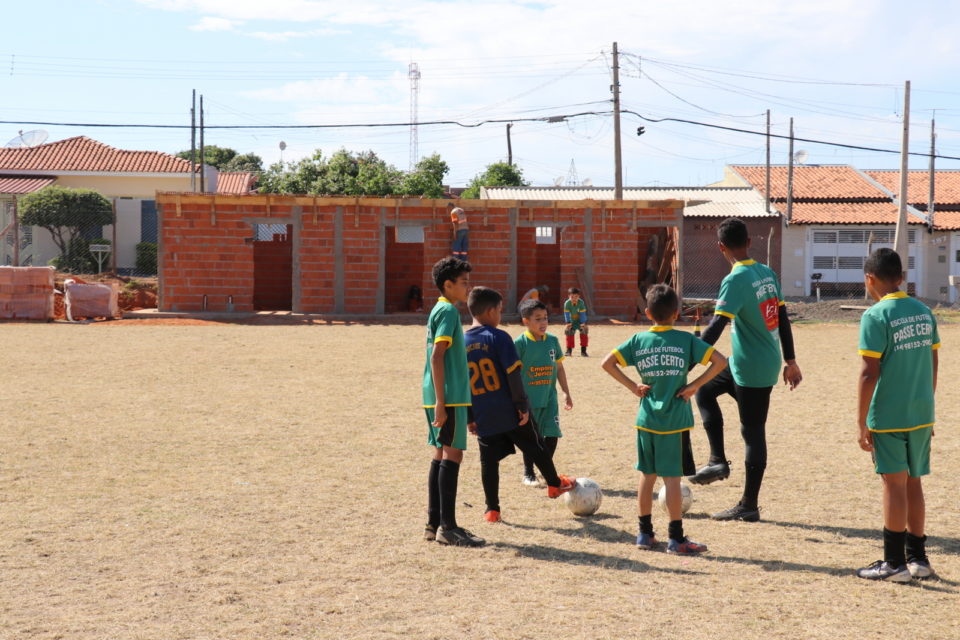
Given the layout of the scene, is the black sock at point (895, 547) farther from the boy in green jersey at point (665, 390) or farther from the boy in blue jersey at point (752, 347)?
the boy in blue jersey at point (752, 347)

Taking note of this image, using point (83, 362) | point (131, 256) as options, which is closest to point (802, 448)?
point (83, 362)

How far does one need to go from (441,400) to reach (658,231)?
80.6 ft

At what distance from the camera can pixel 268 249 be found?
28734 mm

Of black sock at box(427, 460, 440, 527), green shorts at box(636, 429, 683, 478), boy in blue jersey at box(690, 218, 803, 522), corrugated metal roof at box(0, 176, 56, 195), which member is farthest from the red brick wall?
green shorts at box(636, 429, 683, 478)

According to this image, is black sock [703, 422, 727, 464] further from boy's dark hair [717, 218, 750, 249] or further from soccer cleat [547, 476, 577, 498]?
boy's dark hair [717, 218, 750, 249]

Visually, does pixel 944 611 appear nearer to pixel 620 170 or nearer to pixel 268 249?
pixel 268 249

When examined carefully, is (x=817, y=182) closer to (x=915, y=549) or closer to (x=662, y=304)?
(x=662, y=304)

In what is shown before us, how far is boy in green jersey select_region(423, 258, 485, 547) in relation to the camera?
5.47m

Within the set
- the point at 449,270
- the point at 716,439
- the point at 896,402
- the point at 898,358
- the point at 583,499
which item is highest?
the point at 449,270

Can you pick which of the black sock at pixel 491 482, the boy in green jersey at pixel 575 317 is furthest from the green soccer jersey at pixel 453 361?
the boy in green jersey at pixel 575 317

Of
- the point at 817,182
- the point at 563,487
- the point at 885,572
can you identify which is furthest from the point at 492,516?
the point at 817,182

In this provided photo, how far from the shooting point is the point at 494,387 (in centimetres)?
591

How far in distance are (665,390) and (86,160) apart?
142ft

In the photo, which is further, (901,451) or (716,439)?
(716,439)
